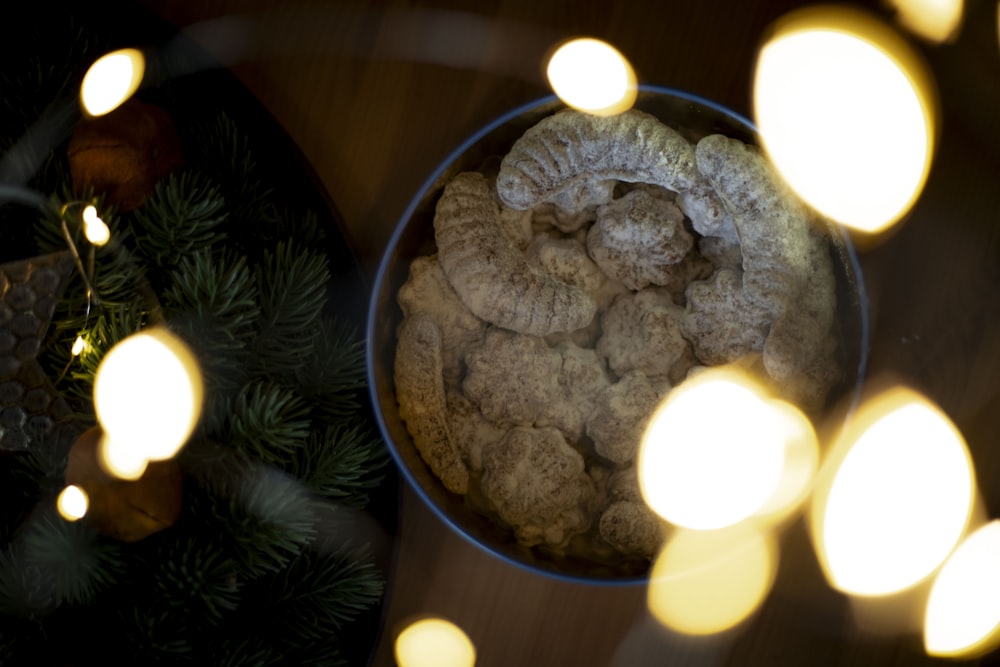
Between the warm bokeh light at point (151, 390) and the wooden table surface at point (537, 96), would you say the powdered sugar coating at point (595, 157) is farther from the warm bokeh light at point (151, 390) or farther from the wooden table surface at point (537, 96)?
the warm bokeh light at point (151, 390)

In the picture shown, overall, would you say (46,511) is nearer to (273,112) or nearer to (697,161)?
(273,112)

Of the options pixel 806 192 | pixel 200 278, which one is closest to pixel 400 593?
pixel 200 278

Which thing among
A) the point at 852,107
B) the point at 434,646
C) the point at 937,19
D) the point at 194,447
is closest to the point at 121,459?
the point at 194,447

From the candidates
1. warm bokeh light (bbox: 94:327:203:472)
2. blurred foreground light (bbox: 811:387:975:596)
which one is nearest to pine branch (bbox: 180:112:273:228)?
warm bokeh light (bbox: 94:327:203:472)

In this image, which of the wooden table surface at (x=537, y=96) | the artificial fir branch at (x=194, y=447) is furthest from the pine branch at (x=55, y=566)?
the wooden table surface at (x=537, y=96)

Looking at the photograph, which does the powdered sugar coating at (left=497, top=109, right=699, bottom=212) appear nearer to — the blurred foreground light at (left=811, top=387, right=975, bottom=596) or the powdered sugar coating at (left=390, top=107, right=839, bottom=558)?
the powdered sugar coating at (left=390, top=107, right=839, bottom=558)

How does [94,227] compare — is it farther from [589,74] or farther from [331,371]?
[589,74]
